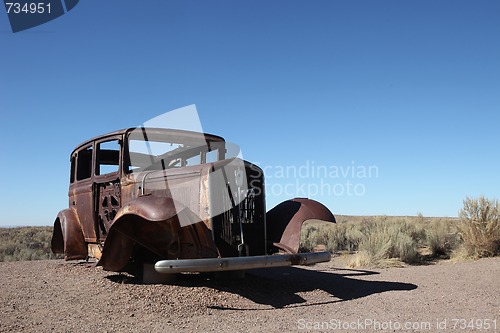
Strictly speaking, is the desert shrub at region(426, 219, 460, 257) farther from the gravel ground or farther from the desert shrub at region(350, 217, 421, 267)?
Answer: the gravel ground

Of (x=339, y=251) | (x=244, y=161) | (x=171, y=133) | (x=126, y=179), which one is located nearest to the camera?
(x=244, y=161)

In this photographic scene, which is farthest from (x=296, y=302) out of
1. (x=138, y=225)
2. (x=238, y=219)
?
(x=138, y=225)

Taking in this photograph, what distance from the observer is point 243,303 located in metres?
5.84

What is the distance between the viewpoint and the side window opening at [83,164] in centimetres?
870

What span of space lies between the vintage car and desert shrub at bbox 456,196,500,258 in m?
6.20

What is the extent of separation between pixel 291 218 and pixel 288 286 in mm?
1095

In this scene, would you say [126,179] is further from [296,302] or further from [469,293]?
[469,293]

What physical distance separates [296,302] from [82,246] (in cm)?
404

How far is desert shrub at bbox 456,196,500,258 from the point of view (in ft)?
36.8

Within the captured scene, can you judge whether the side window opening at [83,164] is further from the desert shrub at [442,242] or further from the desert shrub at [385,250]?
the desert shrub at [442,242]

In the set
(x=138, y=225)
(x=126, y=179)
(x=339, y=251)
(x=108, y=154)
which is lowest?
(x=339, y=251)

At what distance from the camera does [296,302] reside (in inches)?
243

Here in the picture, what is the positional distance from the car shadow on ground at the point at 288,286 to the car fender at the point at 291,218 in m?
0.67

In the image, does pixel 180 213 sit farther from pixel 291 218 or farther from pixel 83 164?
pixel 83 164
